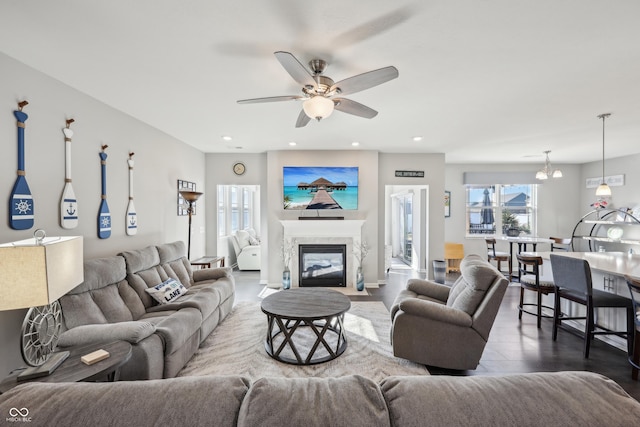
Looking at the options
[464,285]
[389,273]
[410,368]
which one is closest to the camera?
[410,368]

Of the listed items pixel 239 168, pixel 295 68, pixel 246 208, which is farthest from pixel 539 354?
pixel 246 208

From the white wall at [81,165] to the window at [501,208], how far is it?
673 cm

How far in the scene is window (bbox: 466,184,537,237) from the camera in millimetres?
6801

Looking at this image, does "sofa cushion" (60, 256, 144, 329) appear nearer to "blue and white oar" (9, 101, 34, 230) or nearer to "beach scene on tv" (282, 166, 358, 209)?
"blue and white oar" (9, 101, 34, 230)

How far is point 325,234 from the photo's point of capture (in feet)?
16.8

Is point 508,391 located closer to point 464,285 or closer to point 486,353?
point 464,285

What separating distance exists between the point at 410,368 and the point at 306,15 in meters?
2.89

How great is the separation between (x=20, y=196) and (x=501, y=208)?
831 cm

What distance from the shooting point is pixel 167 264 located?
3459mm

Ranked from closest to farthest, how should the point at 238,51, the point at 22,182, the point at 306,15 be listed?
the point at 306,15 → the point at 238,51 → the point at 22,182

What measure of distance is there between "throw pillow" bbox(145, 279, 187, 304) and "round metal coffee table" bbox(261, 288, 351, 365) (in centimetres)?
103

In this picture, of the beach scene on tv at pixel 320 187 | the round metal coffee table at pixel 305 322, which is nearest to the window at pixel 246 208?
the beach scene on tv at pixel 320 187

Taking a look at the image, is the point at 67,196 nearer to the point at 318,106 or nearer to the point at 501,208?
the point at 318,106

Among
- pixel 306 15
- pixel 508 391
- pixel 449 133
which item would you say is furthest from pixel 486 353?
pixel 306 15
